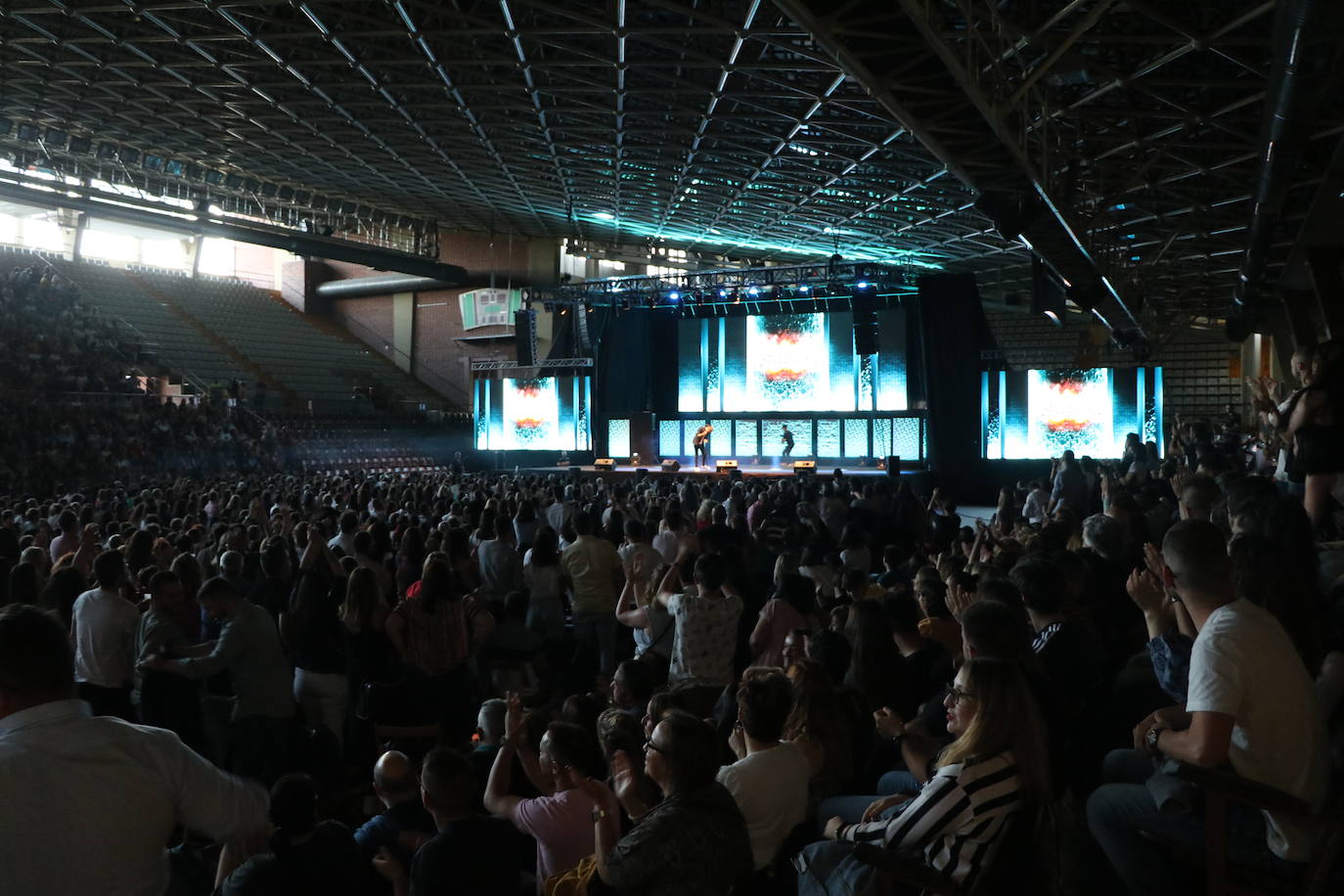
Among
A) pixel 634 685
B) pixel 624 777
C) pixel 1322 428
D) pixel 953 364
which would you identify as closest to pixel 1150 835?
pixel 624 777

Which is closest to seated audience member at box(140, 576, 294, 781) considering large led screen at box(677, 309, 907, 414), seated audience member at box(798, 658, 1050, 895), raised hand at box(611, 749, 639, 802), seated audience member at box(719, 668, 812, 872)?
raised hand at box(611, 749, 639, 802)

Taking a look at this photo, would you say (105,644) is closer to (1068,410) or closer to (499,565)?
(499,565)

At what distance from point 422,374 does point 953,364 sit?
21779 millimetres

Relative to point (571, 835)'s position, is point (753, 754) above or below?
above

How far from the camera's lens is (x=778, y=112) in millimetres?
16141

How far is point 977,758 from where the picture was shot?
2682 mm

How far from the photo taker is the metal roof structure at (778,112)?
9930mm

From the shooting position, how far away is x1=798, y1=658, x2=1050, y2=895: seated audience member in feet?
8.72

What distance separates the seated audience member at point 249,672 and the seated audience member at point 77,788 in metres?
3.08

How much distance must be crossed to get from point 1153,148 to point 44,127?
2295cm

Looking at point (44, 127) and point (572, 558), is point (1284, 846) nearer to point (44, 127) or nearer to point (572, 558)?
point (572, 558)

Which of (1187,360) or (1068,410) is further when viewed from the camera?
(1187,360)

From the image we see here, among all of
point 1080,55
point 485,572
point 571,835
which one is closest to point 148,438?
point 485,572

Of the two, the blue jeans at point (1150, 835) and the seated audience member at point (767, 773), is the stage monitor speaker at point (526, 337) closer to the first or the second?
the seated audience member at point (767, 773)
